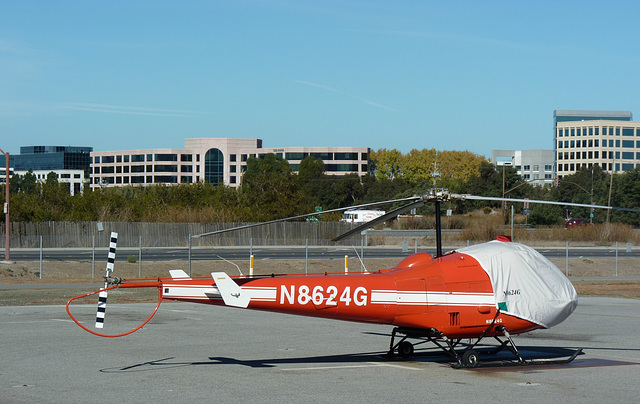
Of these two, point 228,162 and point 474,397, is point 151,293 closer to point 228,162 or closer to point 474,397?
point 474,397

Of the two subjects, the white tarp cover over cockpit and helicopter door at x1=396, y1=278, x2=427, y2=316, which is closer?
helicopter door at x1=396, y1=278, x2=427, y2=316

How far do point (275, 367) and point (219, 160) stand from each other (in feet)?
551

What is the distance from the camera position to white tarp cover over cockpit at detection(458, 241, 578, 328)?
44.4 ft

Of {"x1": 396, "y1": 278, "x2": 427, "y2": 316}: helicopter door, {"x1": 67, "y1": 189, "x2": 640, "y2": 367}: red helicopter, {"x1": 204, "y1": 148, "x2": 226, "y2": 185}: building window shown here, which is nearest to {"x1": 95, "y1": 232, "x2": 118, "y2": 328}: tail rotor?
{"x1": 67, "y1": 189, "x2": 640, "y2": 367}: red helicopter

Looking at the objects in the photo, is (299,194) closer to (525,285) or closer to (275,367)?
(525,285)

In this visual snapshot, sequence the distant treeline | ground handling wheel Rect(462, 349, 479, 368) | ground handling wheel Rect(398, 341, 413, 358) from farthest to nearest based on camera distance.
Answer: the distant treeline → ground handling wheel Rect(398, 341, 413, 358) → ground handling wheel Rect(462, 349, 479, 368)

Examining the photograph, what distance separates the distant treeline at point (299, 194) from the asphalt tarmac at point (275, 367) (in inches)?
1346

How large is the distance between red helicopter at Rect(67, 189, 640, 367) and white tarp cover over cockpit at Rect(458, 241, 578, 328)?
0.8 inches

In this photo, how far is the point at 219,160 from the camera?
179m

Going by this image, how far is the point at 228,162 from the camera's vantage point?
583 ft

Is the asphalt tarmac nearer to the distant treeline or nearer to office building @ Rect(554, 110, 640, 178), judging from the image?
the distant treeline

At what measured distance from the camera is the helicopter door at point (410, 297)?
13375 mm

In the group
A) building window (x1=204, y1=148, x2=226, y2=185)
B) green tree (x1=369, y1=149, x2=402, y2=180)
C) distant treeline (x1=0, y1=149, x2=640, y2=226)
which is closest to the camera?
distant treeline (x1=0, y1=149, x2=640, y2=226)

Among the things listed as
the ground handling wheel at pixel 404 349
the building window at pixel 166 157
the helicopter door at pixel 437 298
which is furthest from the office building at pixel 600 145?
the helicopter door at pixel 437 298
